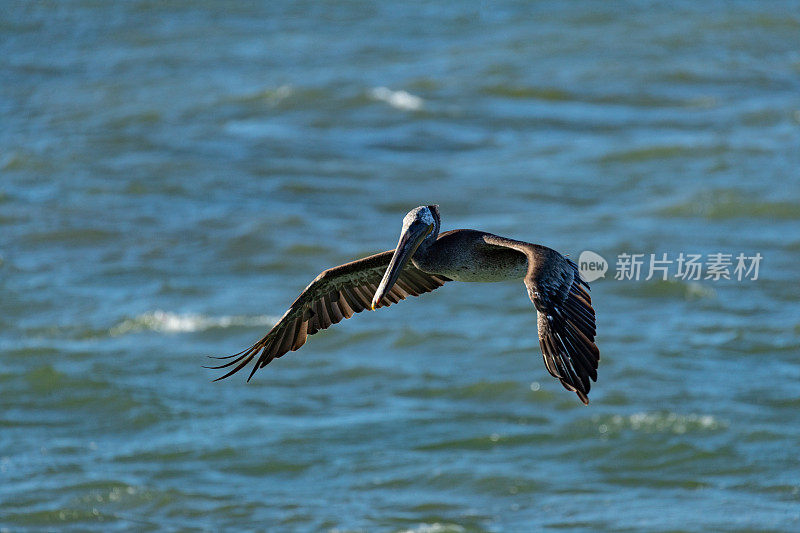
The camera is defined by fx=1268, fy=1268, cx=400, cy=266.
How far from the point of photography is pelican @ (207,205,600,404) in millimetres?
7059

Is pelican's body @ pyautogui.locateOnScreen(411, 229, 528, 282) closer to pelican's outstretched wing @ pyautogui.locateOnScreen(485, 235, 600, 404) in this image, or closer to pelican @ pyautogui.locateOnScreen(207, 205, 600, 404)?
pelican @ pyautogui.locateOnScreen(207, 205, 600, 404)

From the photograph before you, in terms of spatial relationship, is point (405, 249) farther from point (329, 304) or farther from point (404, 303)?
point (404, 303)

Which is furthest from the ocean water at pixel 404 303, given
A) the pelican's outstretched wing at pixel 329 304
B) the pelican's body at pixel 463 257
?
the pelican's body at pixel 463 257

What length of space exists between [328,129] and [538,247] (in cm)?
2341

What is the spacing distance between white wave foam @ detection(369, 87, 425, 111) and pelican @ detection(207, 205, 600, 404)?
22880 mm

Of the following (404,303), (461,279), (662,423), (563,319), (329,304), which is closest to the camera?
(563,319)

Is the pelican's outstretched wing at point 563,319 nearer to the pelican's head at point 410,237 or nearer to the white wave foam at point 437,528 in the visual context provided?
the pelican's head at point 410,237

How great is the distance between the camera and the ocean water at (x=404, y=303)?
54.1ft

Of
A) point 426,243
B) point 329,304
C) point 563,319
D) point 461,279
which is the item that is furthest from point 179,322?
point 563,319

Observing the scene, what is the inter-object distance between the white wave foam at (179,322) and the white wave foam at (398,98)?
12347 mm

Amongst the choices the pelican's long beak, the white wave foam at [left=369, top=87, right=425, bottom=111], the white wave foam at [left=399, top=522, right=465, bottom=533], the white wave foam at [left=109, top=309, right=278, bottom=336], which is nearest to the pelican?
the pelican's long beak

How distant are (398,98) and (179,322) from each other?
13493mm

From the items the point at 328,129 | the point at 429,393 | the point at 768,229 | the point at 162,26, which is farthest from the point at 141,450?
the point at 162,26

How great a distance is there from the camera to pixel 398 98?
108ft
